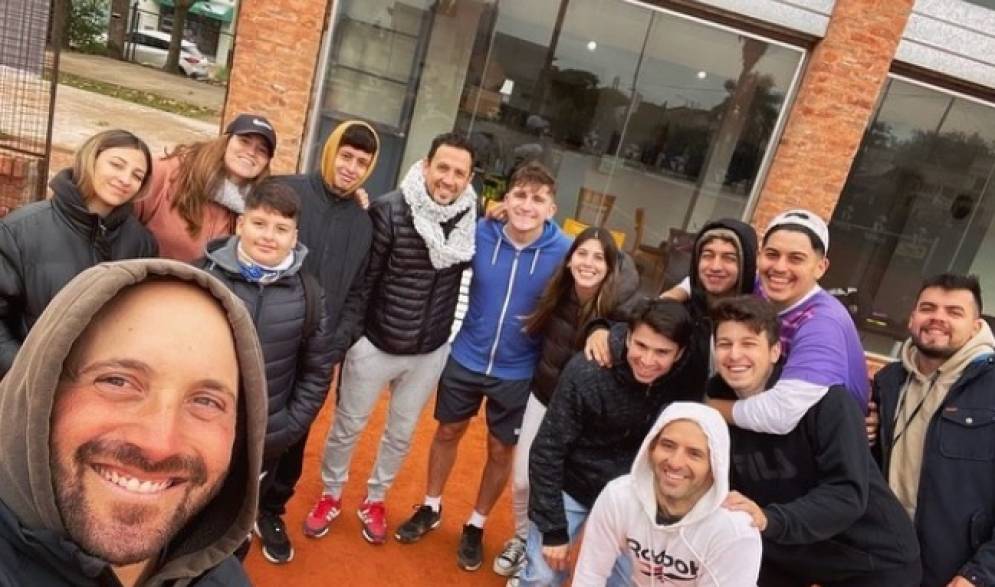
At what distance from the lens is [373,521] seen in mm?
3535

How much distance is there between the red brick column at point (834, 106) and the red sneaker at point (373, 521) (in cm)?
574

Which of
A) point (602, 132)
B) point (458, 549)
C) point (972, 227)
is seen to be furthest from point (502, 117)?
point (972, 227)

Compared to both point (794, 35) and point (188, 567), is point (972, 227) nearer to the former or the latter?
point (794, 35)

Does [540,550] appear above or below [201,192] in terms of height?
below

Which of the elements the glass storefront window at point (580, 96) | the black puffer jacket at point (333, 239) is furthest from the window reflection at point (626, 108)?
the black puffer jacket at point (333, 239)

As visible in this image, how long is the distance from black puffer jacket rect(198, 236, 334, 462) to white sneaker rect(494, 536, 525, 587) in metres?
1.37

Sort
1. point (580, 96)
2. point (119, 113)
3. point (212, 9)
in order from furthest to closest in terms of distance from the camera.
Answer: point (212, 9)
point (119, 113)
point (580, 96)

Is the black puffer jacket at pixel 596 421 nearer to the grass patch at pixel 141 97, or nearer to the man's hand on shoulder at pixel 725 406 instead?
the man's hand on shoulder at pixel 725 406

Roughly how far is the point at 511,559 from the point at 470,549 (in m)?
A: 0.24

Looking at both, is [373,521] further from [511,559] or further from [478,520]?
[511,559]

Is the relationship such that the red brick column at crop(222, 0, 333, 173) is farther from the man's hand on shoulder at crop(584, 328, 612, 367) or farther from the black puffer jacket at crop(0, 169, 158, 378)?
the man's hand on shoulder at crop(584, 328, 612, 367)

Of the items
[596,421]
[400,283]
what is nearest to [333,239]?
[400,283]

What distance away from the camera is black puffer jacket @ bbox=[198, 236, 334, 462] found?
2.49m

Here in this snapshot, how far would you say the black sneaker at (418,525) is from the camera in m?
3.58
